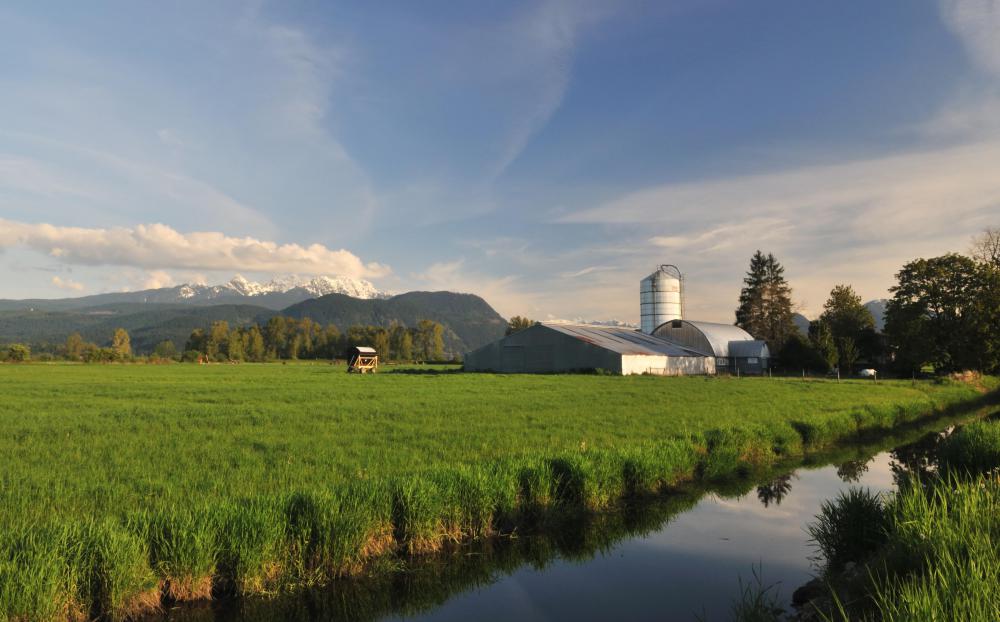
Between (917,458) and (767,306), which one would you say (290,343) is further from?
(917,458)

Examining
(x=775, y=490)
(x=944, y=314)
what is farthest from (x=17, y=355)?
(x=944, y=314)

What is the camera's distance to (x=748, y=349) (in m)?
67.6

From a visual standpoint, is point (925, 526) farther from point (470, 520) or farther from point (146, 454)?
point (146, 454)

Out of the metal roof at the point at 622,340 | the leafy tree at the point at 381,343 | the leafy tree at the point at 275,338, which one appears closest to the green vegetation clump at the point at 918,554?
the metal roof at the point at 622,340

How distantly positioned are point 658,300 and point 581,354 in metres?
31.9

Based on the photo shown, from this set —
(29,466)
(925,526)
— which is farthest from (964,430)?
(29,466)

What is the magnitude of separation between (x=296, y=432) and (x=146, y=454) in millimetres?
4773

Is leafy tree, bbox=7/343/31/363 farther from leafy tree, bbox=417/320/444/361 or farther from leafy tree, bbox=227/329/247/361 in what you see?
leafy tree, bbox=417/320/444/361

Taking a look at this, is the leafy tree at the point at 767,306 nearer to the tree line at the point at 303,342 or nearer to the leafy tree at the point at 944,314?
the leafy tree at the point at 944,314

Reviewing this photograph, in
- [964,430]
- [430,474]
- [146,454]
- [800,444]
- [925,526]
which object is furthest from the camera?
[800,444]

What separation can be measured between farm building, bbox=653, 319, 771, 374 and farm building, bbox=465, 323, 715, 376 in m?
2.05

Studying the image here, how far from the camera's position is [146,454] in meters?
14.6

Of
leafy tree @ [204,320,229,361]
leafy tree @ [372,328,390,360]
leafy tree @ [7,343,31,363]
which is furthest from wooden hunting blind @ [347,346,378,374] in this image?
leafy tree @ [204,320,229,361]

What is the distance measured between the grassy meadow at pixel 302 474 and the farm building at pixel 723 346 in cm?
3784
